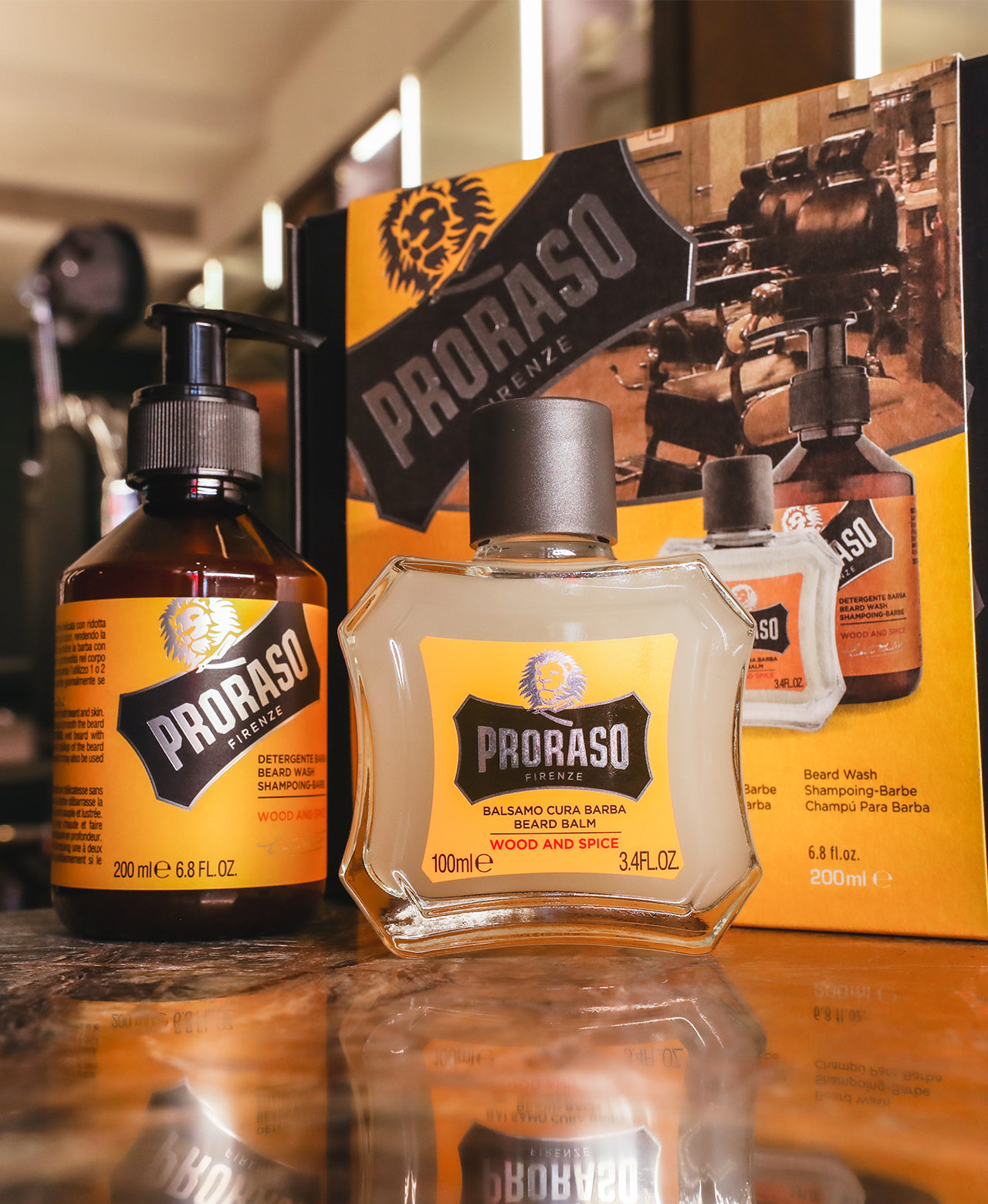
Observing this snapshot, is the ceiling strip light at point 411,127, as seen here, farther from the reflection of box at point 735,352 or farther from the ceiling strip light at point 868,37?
the reflection of box at point 735,352

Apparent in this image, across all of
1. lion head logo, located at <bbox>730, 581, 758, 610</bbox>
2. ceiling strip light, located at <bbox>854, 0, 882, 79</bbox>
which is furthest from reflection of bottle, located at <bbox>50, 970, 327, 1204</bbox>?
ceiling strip light, located at <bbox>854, 0, 882, 79</bbox>

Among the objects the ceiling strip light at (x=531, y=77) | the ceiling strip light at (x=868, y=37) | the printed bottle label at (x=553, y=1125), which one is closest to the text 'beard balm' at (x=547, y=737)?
the printed bottle label at (x=553, y=1125)

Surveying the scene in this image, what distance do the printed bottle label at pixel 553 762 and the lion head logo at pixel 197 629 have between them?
9 centimetres

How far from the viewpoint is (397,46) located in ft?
7.09

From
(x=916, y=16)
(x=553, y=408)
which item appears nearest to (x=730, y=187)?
(x=553, y=408)

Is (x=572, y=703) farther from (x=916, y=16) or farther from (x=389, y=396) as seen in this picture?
(x=916, y=16)

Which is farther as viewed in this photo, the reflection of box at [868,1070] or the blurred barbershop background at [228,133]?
the blurred barbershop background at [228,133]

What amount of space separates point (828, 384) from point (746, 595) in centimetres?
9

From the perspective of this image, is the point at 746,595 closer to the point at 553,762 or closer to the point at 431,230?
the point at 553,762

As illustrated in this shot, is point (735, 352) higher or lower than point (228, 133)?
lower

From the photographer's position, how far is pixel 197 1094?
255mm

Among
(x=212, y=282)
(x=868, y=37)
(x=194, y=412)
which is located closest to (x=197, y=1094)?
(x=194, y=412)

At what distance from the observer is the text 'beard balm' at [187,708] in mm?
429

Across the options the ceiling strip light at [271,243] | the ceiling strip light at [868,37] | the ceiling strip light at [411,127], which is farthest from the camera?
the ceiling strip light at [271,243]
